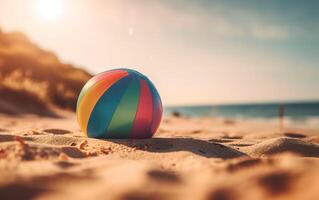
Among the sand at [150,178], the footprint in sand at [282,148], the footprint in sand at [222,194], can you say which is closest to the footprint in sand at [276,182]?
the sand at [150,178]

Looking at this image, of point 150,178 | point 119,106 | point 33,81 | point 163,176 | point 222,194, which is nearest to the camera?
point 222,194

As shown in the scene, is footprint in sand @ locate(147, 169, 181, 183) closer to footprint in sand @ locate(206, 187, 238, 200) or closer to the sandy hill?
footprint in sand @ locate(206, 187, 238, 200)

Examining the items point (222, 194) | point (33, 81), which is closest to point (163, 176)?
point (222, 194)

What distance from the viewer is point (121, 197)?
2084 millimetres

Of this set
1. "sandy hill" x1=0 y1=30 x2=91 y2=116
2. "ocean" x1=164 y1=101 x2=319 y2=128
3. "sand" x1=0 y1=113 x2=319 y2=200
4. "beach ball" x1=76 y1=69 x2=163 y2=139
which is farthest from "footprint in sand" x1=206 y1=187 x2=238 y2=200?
"ocean" x1=164 y1=101 x2=319 y2=128

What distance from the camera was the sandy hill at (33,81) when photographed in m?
15.0

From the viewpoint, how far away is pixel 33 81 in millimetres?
22500

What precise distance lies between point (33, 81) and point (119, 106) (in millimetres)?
19287

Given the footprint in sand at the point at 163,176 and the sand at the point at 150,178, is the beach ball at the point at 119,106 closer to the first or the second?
the sand at the point at 150,178

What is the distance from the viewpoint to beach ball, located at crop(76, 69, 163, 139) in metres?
4.75

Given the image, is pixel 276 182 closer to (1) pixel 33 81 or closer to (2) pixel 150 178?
(2) pixel 150 178

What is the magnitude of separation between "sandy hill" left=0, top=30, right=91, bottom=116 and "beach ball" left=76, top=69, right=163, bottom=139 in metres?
8.40

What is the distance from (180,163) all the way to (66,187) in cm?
127

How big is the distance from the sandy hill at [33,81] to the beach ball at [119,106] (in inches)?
331
